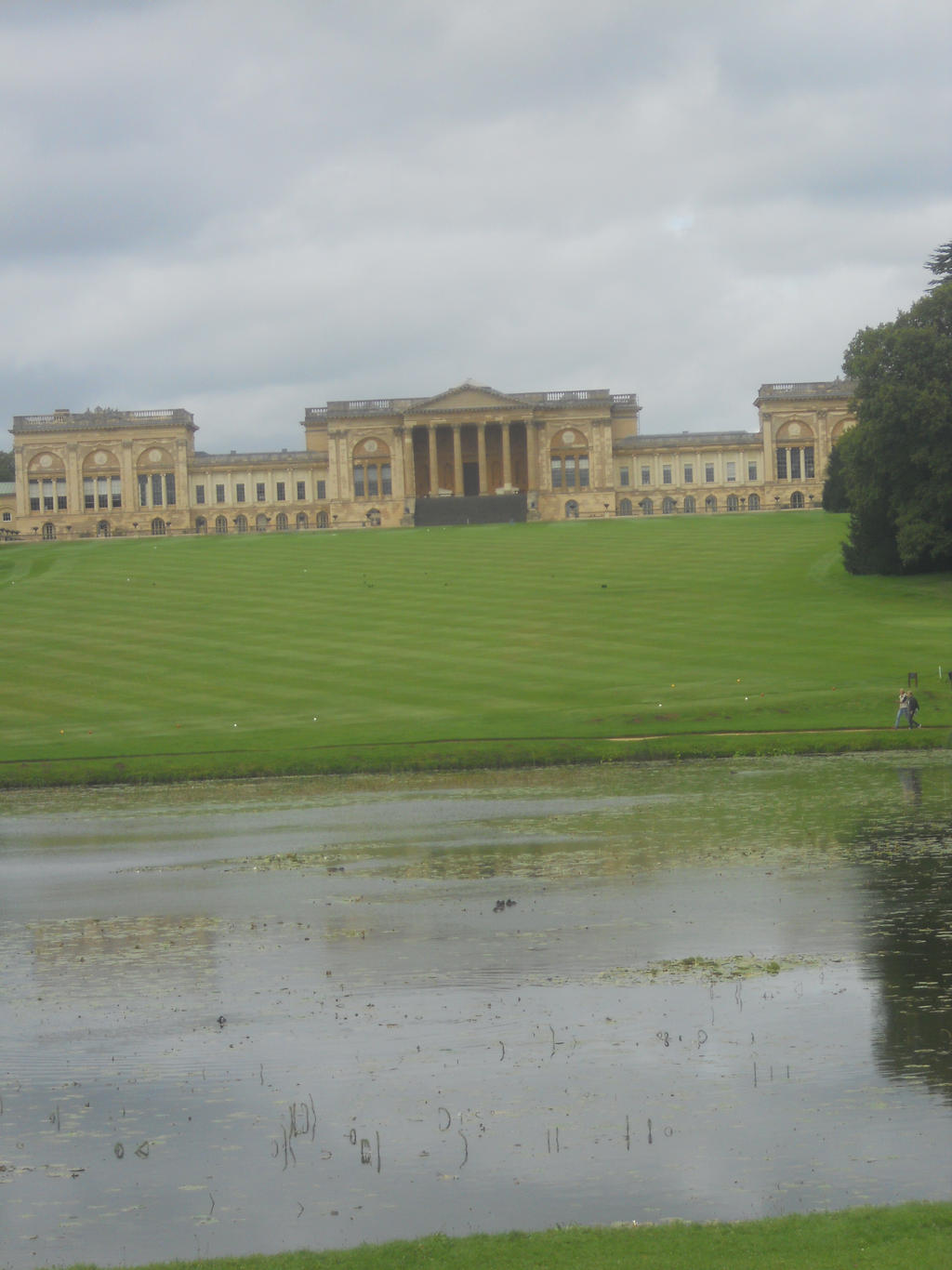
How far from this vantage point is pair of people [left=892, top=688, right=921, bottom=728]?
40.9 m

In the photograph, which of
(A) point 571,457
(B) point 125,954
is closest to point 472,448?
(A) point 571,457

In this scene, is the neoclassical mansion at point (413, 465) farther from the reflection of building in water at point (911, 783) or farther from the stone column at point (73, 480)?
the reflection of building in water at point (911, 783)

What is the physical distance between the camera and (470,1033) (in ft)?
49.7

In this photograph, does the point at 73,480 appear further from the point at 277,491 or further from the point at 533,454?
the point at 533,454

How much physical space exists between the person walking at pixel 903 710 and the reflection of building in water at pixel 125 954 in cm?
2476

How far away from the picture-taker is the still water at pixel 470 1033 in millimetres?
11242

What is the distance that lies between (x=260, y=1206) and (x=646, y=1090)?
373 cm

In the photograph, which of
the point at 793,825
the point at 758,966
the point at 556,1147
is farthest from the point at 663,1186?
the point at 793,825

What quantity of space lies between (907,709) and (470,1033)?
2834 cm

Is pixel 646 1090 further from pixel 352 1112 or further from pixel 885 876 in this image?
pixel 885 876

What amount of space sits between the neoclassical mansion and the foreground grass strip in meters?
143

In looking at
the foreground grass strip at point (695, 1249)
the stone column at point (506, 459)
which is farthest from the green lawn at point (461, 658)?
the stone column at point (506, 459)

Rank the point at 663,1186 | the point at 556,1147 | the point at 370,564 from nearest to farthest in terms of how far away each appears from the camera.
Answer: the point at 663,1186 < the point at 556,1147 < the point at 370,564

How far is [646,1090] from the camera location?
43.7 ft
